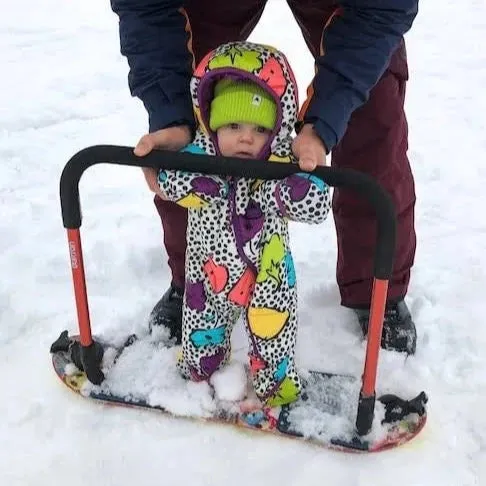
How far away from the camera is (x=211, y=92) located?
1.62 metres

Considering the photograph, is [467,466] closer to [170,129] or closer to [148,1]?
[170,129]

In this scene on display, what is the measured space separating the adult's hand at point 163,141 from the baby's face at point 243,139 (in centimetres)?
12

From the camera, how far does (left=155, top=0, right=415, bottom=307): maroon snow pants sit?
73.9 inches

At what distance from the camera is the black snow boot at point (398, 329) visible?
6.84 ft

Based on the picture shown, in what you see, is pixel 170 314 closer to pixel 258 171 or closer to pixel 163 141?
pixel 163 141

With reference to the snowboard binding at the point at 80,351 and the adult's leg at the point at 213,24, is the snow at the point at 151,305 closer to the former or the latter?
the snowboard binding at the point at 80,351

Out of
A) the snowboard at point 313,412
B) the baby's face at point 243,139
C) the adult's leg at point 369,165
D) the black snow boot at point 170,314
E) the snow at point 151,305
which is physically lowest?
the snow at point 151,305

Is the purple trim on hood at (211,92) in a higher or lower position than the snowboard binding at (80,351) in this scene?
higher

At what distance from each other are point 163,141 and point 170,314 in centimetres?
68

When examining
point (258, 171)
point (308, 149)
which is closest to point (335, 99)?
point (308, 149)

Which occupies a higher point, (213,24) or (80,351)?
(213,24)

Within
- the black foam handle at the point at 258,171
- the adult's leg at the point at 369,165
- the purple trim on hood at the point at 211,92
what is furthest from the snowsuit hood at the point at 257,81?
the adult's leg at the point at 369,165

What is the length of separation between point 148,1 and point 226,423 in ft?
3.31

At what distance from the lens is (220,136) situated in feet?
5.24
